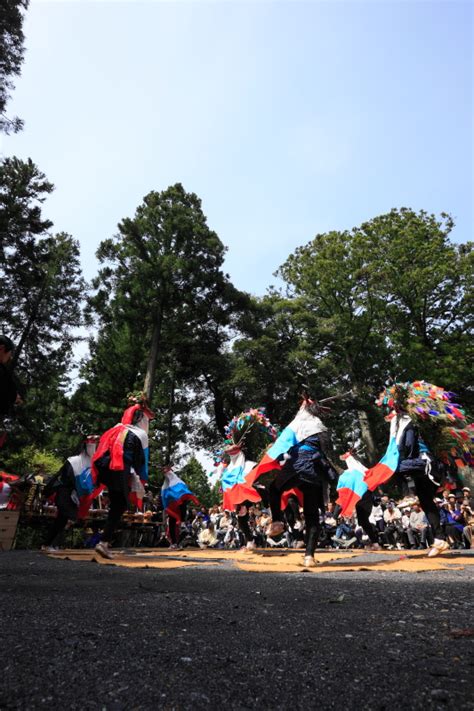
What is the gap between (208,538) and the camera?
14.3 m

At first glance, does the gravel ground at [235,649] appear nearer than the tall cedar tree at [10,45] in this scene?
Yes

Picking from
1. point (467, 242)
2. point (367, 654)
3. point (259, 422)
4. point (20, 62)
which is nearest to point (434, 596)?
point (367, 654)

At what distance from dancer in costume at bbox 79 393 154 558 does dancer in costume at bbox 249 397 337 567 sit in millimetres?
1802

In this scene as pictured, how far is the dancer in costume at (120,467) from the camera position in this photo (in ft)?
19.4

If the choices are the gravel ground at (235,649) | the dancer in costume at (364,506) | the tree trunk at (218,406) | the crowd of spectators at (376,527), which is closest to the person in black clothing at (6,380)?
the gravel ground at (235,649)

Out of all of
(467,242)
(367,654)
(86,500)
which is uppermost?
(467,242)

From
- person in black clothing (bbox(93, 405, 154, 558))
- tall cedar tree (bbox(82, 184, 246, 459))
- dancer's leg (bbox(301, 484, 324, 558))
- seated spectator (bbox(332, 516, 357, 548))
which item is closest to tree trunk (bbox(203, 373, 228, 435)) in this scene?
tall cedar tree (bbox(82, 184, 246, 459))

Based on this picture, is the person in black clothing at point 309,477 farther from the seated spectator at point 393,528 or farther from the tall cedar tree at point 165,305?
the tall cedar tree at point 165,305

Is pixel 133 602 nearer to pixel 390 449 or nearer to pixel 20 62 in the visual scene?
pixel 390 449

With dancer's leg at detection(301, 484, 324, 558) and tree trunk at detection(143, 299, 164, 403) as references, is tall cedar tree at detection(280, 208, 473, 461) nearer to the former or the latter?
tree trunk at detection(143, 299, 164, 403)

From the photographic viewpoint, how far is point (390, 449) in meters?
7.06

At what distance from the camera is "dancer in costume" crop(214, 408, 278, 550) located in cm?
876

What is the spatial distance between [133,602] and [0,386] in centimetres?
258

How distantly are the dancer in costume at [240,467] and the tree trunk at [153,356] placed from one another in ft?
27.4
